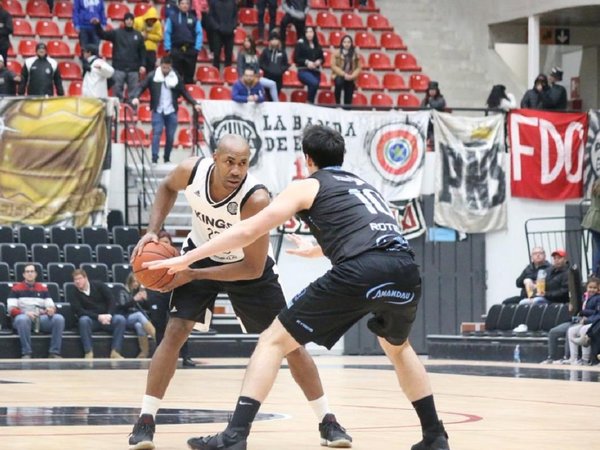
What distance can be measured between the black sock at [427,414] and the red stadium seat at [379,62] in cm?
2017

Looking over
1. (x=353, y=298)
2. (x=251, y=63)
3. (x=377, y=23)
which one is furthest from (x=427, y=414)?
(x=377, y=23)

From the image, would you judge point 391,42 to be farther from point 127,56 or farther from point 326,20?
point 127,56

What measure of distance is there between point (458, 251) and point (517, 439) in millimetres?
16304

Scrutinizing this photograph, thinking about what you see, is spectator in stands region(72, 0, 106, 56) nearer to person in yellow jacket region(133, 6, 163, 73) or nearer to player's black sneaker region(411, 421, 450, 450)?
person in yellow jacket region(133, 6, 163, 73)

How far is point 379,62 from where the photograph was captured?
26.4m

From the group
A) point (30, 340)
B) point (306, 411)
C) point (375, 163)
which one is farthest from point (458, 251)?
point (306, 411)

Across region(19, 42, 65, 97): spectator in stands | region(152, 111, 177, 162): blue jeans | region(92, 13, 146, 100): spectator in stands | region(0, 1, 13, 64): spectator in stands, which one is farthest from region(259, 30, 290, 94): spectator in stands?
region(0, 1, 13, 64): spectator in stands

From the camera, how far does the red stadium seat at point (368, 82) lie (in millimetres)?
25672

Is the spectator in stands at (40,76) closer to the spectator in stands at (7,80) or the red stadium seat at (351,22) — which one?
the spectator in stands at (7,80)

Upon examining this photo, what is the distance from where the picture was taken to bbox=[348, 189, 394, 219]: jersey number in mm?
6473

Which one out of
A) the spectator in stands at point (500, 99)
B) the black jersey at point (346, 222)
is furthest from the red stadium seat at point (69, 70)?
the black jersey at point (346, 222)

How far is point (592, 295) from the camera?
58.0 ft

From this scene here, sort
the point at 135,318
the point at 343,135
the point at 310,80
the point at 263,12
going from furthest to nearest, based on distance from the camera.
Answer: the point at 263,12 < the point at 310,80 < the point at 343,135 < the point at 135,318

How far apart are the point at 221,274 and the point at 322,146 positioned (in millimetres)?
865
